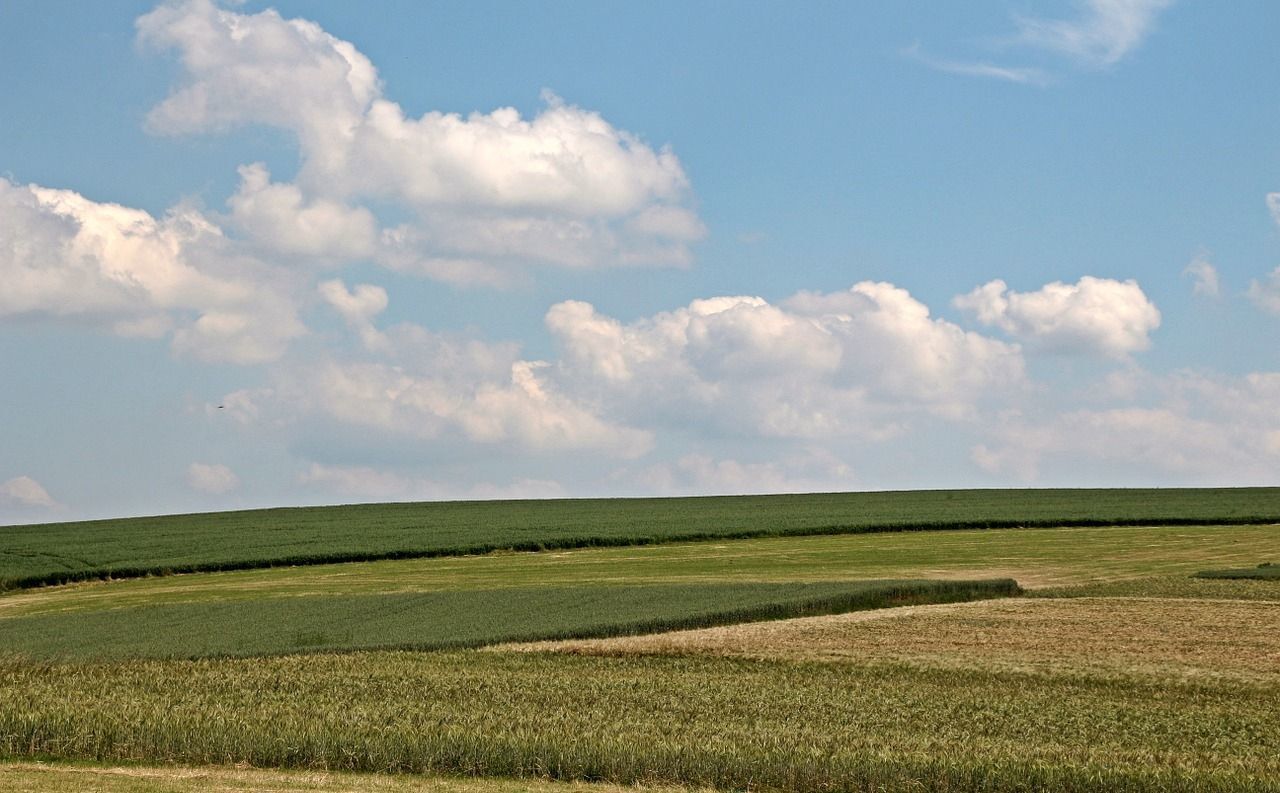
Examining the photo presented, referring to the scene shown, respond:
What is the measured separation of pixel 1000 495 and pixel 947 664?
270 feet

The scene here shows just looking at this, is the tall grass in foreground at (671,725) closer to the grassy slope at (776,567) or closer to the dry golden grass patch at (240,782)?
the dry golden grass patch at (240,782)

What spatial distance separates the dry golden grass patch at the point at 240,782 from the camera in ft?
59.1

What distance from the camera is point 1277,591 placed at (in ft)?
→ 140

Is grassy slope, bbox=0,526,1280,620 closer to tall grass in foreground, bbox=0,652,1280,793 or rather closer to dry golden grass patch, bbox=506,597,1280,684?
dry golden grass patch, bbox=506,597,1280,684

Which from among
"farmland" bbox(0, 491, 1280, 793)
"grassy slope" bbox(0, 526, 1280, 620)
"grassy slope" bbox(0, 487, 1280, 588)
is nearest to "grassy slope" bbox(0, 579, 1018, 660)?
"farmland" bbox(0, 491, 1280, 793)

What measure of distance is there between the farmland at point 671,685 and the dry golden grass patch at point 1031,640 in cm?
14

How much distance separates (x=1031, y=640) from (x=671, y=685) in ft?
37.0

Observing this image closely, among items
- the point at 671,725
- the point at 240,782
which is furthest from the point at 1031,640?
the point at 240,782

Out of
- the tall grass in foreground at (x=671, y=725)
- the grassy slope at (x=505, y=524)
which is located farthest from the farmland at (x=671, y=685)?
the grassy slope at (x=505, y=524)

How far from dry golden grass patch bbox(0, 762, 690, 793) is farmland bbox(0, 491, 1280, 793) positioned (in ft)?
0.30

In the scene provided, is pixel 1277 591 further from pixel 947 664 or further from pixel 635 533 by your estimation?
pixel 635 533

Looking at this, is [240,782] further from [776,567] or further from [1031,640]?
[776,567]

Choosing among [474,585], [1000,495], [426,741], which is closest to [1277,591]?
[474,585]

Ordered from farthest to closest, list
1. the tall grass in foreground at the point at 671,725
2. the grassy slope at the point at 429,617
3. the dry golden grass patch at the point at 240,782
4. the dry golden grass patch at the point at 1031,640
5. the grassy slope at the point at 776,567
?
1. the grassy slope at the point at 776,567
2. the grassy slope at the point at 429,617
3. the dry golden grass patch at the point at 1031,640
4. the tall grass in foreground at the point at 671,725
5. the dry golden grass patch at the point at 240,782
